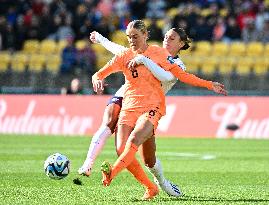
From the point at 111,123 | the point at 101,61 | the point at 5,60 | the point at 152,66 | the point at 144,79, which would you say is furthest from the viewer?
the point at 5,60

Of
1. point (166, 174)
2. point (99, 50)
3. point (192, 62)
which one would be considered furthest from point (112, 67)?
point (99, 50)

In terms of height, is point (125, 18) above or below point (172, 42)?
below

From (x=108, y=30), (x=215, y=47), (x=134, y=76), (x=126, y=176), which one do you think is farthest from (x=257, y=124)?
(x=134, y=76)

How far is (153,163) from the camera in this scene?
10.6 meters

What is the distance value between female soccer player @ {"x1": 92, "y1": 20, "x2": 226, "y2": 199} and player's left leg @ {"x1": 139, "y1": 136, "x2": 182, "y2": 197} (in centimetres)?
7

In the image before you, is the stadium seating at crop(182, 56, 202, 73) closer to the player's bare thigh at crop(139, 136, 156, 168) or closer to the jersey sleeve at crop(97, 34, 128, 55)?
the jersey sleeve at crop(97, 34, 128, 55)

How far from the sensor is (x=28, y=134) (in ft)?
78.8

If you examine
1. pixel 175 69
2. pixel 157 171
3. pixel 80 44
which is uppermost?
pixel 175 69

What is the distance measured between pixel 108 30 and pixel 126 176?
15251mm

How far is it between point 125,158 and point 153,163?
0.87 metres

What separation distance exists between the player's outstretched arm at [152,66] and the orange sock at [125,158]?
871mm

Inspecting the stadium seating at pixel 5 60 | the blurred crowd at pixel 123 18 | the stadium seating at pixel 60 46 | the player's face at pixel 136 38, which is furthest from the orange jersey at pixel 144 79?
the stadium seating at pixel 60 46

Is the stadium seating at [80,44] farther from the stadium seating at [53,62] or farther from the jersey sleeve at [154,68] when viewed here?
the jersey sleeve at [154,68]

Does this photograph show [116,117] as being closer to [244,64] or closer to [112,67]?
[112,67]
